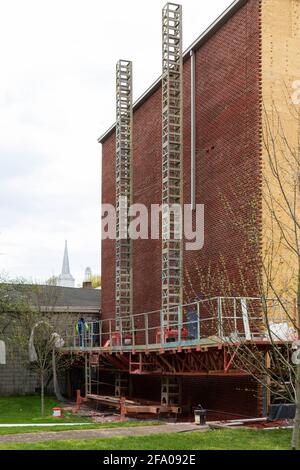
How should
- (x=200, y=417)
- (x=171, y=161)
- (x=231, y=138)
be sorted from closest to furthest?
(x=200, y=417)
(x=231, y=138)
(x=171, y=161)

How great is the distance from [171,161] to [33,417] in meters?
10.6

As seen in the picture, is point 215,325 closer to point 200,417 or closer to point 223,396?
point 223,396

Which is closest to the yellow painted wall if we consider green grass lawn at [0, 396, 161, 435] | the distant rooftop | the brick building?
the brick building

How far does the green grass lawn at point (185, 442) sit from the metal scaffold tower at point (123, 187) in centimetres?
1414

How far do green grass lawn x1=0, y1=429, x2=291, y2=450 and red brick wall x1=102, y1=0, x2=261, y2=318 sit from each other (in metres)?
6.37

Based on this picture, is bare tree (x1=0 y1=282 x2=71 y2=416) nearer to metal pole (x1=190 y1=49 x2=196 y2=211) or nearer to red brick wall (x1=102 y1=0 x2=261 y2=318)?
red brick wall (x1=102 y1=0 x2=261 y2=318)

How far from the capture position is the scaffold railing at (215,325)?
16062 mm

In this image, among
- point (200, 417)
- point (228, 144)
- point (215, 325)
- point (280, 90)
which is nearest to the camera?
point (200, 417)

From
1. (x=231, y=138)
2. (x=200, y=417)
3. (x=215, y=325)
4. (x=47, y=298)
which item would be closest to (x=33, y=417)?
(x=215, y=325)

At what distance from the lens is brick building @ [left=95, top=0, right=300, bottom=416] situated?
21.0 meters

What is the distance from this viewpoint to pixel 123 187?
99.3ft

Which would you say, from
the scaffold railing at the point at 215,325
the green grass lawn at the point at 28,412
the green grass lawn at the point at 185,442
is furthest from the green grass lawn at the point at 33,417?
the scaffold railing at the point at 215,325

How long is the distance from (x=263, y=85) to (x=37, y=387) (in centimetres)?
2014
